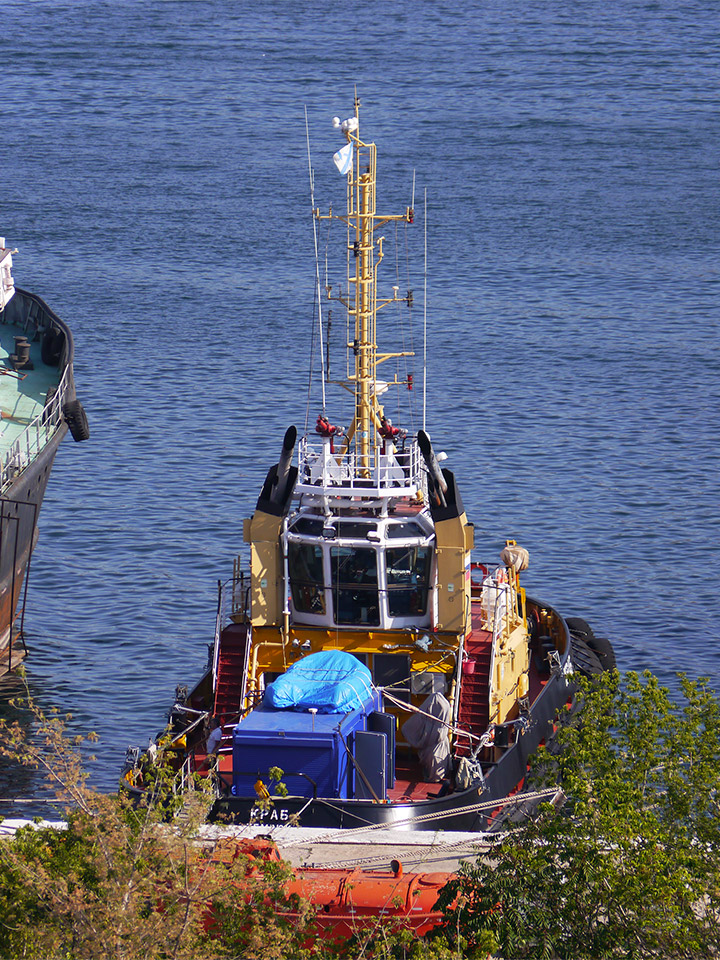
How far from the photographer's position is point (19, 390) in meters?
53.7

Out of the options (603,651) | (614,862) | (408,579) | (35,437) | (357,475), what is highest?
(357,475)

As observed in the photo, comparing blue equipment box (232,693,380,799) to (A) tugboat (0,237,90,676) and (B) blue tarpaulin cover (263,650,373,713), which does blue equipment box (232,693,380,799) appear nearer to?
(B) blue tarpaulin cover (263,650,373,713)

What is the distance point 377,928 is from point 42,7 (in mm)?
141412

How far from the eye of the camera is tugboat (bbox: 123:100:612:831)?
30109 millimetres

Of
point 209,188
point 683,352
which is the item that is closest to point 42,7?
point 209,188

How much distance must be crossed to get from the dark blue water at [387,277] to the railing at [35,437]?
550 cm

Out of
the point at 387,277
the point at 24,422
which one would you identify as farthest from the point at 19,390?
the point at 387,277

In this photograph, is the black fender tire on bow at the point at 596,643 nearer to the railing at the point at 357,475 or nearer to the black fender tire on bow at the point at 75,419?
the railing at the point at 357,475

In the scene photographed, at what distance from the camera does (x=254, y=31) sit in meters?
140

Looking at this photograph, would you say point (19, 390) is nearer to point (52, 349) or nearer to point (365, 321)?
point (52, 349)

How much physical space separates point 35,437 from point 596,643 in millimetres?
19808

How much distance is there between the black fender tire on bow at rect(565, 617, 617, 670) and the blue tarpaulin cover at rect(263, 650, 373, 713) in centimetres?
1336

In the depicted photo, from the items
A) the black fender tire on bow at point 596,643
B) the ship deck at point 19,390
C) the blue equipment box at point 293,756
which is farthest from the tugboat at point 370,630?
the ship deck at point 19,390

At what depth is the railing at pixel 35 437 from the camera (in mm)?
44781
